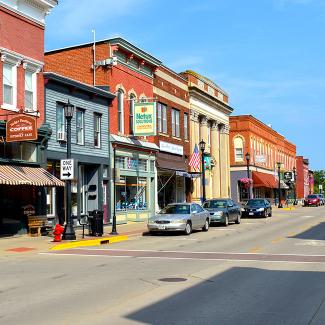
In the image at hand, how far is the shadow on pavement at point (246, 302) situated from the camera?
292 inches

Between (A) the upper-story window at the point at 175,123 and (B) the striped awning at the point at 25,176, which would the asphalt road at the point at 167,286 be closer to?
(B) the striped awning at the point at 25,176

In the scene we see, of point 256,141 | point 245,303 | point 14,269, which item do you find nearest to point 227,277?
point 245,303

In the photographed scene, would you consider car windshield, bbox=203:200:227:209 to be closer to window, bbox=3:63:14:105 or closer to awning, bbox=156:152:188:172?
awning, bbox=156:152:188:172

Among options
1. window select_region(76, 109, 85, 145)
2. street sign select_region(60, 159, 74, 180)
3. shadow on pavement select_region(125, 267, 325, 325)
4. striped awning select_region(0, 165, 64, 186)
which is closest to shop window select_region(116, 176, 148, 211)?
window select_region(76, 109, 85, 145)

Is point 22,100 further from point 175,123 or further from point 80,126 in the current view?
point 175,123

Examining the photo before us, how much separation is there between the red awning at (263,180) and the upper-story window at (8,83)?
43.7 meters

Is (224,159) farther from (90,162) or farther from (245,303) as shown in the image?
(245,303)

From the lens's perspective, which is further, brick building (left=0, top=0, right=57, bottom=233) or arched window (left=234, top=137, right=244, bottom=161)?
arched window (left=234, top=137, right=244, bottom=161)

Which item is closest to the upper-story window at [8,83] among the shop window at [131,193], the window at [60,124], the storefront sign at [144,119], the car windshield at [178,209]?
the window at [60,124]

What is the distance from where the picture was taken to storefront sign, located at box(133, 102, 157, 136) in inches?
1225

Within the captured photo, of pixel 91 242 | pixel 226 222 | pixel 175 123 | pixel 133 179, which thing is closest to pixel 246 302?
pixel 91 242

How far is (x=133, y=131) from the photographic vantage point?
3167 cm

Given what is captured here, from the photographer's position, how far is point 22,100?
2267cm

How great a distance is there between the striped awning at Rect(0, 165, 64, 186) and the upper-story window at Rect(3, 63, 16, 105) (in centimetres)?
284
